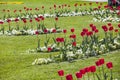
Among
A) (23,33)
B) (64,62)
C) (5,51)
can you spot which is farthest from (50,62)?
(23,33)

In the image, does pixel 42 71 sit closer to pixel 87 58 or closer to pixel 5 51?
pixel 87 58

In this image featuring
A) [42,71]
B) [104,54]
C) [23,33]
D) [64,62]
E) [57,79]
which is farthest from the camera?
[23,33]

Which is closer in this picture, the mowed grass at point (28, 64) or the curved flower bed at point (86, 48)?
the mowed grass at point (28, 64)

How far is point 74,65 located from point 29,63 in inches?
70.0

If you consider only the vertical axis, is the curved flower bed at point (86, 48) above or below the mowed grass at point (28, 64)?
above

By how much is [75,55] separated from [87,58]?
0.45m

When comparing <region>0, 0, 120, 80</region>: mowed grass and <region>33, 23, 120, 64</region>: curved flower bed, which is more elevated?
<region>33, 23, 120, 64</region>: curved flower bed

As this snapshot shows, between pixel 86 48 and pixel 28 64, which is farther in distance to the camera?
pixel 86 48

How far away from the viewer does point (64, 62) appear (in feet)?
44.3

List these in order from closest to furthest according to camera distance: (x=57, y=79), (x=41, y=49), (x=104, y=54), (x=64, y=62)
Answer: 1. (x=57, y=79)
2. (x=64, y=62)
3. (x=104, y=54)
4. (x=41, y=49)

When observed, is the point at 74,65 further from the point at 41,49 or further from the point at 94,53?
the point at 41,49

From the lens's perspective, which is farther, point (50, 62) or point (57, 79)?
point (50, 62)

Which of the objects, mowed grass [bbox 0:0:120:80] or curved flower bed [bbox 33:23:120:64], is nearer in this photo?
mowed grass [bbox 0:0:120:80]

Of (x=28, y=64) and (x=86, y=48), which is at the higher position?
(x=86, y=48)
